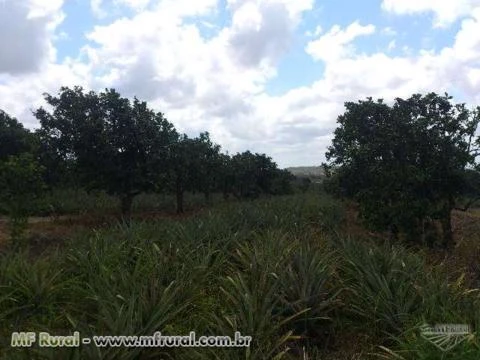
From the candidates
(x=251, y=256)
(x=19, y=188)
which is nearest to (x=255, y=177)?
(x=19, y=188)

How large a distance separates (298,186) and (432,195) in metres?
41.6

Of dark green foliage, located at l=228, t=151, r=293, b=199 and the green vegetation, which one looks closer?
the green vegetation

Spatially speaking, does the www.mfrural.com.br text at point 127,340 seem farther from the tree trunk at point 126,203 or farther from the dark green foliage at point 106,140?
the tree trunk at point 126,203

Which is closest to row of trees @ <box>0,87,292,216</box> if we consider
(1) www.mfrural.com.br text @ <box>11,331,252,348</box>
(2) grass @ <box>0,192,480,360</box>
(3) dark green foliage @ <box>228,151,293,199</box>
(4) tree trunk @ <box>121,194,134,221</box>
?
(4) tree trunk @ <box>121,194,134,221</box>

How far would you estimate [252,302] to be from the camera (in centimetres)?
546

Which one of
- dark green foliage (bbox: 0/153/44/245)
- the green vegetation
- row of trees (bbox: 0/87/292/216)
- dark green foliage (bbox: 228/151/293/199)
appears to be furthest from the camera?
dark green foliage (bbox: 228/151/293/199)

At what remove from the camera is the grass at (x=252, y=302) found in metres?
4.79

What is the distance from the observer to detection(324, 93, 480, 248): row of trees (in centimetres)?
1597

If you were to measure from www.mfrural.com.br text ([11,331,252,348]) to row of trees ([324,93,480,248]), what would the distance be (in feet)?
39.8

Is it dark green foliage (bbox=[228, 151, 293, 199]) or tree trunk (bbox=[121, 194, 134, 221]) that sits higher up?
dark green foliage (bbox=[228, 151, 293, 199])

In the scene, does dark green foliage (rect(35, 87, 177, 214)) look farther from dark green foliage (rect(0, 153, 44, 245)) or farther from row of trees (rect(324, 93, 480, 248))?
row of trees (rect(324, 93, 480, 248))

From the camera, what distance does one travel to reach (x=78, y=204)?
96.6ft

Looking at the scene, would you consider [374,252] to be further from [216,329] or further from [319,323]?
[216,329]

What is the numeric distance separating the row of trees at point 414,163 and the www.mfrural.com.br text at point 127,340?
12143 millimetres
